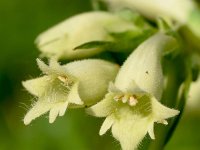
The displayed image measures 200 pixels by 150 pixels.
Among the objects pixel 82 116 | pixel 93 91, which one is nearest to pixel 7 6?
pixel 82 116

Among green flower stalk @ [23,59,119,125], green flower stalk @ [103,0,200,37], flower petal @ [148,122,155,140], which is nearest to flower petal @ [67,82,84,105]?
green flower stalk @ [23,59,119,125]

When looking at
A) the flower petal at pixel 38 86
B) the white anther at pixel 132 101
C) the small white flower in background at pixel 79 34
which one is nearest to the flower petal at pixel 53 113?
the flower petal at pixel 38 86

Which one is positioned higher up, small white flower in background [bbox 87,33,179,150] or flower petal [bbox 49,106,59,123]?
small white flower in background [bbox 87,33,179,150]

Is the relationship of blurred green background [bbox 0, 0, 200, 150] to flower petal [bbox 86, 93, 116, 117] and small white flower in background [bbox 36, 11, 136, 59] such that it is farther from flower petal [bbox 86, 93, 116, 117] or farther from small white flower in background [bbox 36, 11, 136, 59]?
flower petal [bbox 86, 93, 116, 117]

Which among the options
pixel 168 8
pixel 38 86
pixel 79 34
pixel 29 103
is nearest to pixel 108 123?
pixel 38 86

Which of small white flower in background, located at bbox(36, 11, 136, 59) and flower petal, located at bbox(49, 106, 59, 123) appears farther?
small white flower in background, located at bbox(36, 11, 136, 59)

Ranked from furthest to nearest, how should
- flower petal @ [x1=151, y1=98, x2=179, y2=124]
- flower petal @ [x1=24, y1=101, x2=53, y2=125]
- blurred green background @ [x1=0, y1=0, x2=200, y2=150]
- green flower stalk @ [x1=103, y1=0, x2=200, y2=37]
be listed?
blurred green background @ [x1=0, y1=0, x2=200, y2=150] → green flower stalk @ [x1=103, y1=0, x2=200, y2=37] → flower petal @ [x1=24, y1=101, x2=53, y2=125] → flower petal @ [x1=151, y1=98, x2=179, y2=124]
